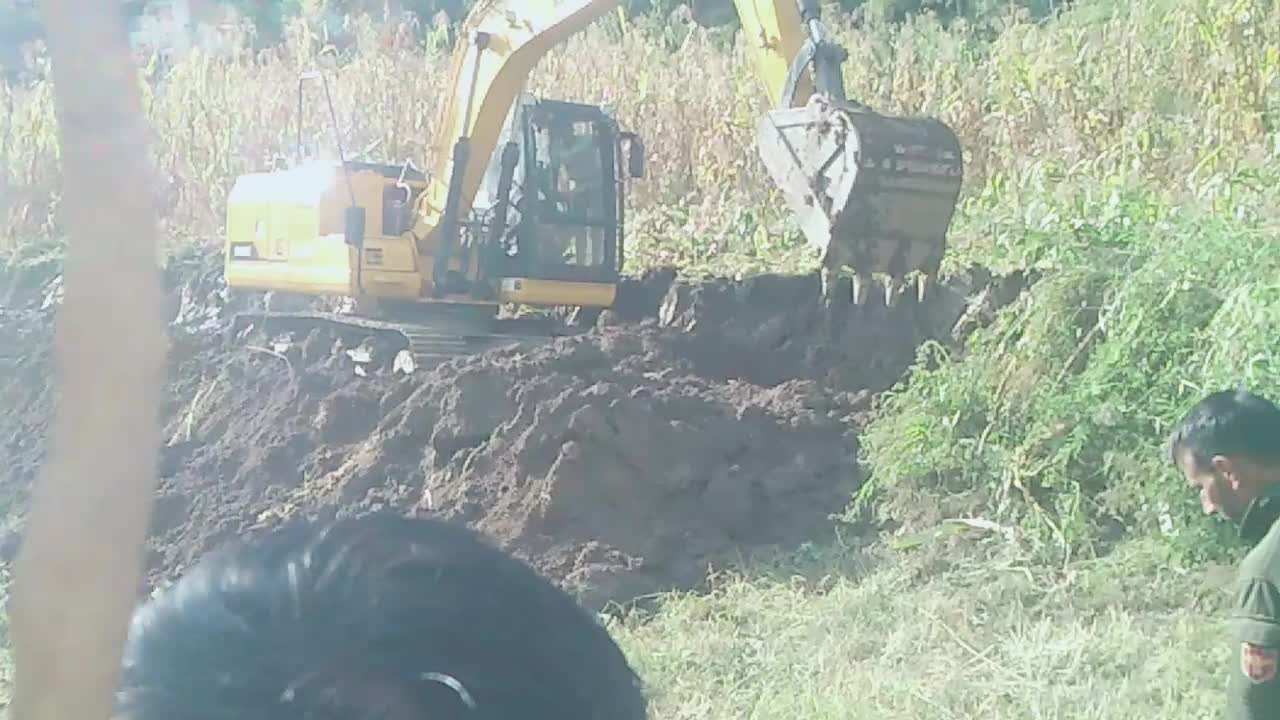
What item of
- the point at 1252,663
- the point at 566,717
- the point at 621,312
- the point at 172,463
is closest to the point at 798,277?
the point at 621,312

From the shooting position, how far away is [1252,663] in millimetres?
3102

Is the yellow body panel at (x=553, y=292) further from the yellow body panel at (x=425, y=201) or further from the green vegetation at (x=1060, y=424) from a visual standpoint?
the green vegetation at (x=1060, y=424)

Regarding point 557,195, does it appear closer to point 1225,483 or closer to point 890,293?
point 890,293

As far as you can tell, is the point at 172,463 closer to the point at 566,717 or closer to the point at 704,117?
the point at 704,117

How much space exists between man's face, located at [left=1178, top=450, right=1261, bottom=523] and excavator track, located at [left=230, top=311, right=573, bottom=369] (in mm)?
6489

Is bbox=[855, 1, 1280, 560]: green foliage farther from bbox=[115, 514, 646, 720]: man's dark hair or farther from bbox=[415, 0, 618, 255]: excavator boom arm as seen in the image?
bbox=[115, 514, 646, 720]: man's dark hair

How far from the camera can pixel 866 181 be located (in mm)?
6609

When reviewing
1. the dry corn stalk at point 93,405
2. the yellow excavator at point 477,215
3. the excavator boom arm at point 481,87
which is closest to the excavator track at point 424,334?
the yellow excavator at point 477,215

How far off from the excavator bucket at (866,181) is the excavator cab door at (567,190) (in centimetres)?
337

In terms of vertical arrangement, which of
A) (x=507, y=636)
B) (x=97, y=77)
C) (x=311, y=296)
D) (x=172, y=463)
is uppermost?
(x=97, y=77)

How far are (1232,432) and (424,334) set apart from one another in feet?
23.1

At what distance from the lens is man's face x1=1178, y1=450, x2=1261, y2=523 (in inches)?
138

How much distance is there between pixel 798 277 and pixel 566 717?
9.33m

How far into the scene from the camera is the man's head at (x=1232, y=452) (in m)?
3.48
